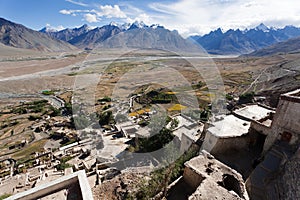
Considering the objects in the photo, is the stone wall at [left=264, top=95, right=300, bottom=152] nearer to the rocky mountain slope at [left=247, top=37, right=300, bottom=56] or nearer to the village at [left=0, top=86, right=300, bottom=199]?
the village at [left=0, top=86, right=300, bottom=199]

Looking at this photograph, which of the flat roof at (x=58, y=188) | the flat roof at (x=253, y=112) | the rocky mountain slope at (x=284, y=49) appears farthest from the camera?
the rocky mountain slope at (x=284, y=49)

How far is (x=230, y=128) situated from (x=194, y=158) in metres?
3.97

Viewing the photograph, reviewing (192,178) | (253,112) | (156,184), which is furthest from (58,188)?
(253,112)

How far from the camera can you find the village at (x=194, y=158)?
279 inches

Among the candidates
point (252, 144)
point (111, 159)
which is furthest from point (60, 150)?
point (252, 144)

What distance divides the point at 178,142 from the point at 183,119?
205 inches

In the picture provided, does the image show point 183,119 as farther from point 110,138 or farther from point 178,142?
point 110,138

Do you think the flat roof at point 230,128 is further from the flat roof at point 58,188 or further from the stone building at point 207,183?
the flat roof at point 58,188

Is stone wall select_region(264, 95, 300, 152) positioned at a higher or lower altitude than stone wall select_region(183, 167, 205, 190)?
higher

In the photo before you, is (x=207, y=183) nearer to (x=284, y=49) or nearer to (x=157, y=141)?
(x=157, y=141)

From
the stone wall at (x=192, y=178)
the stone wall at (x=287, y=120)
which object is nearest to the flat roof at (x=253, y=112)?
the stone wall at (x=287, y=120)

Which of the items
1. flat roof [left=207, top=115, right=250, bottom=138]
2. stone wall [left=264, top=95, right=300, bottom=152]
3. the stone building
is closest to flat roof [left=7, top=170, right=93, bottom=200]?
the stone building

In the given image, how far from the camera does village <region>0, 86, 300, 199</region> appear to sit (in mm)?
7098

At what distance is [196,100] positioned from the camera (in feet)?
126
